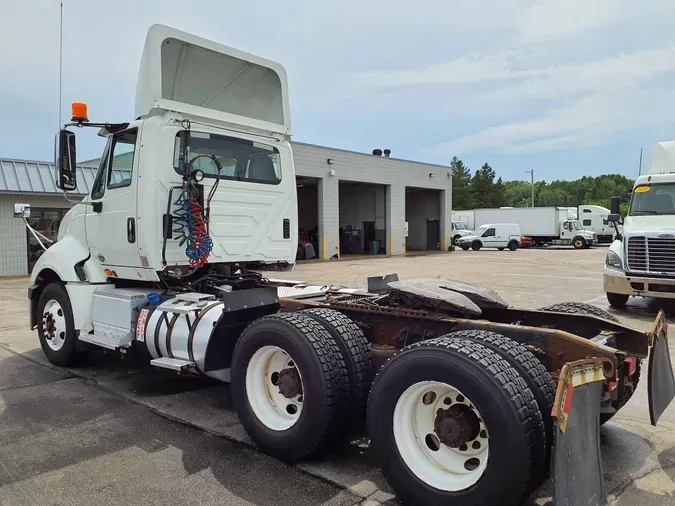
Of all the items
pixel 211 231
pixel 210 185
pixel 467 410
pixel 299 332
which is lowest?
pixel 467 410

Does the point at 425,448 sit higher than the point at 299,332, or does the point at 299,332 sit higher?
the point at 299,332

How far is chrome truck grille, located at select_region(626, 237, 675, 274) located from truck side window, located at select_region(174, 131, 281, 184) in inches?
285

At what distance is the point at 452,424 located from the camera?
297 cm

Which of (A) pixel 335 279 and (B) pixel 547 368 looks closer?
(B) pixel 547 368

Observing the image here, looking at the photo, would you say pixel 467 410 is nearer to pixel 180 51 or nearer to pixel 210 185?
pixel 210 185

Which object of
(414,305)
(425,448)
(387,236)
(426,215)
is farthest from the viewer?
(426,215)

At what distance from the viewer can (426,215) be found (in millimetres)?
38656

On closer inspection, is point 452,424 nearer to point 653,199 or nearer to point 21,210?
point 21,210

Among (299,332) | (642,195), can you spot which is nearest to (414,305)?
(299,332)

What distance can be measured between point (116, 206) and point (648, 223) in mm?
9565

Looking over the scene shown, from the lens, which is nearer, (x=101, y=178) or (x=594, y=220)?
(x=101, y=178)

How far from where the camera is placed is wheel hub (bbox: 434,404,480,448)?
2.96 meters

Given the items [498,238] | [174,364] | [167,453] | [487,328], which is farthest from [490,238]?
[167,453]

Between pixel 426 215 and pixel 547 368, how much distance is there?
35.9 meters
